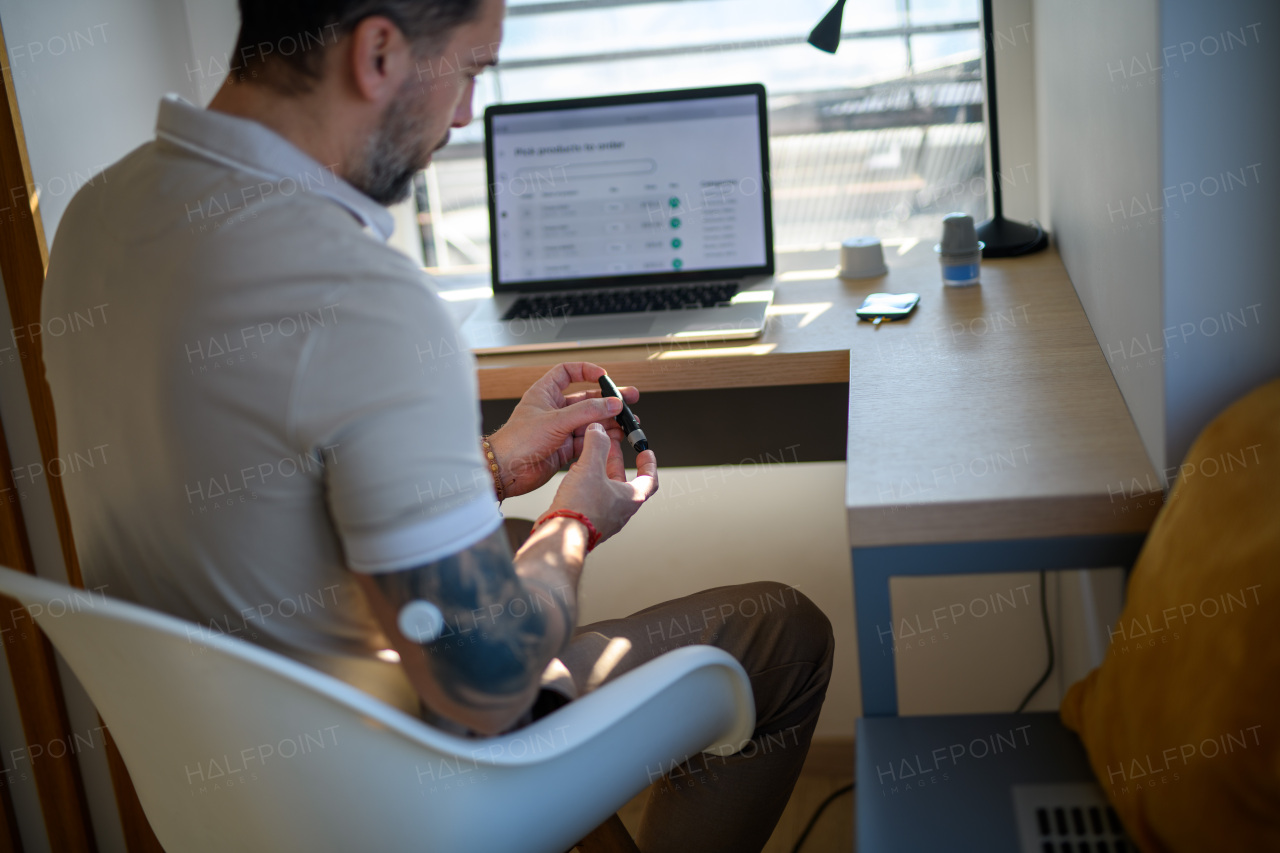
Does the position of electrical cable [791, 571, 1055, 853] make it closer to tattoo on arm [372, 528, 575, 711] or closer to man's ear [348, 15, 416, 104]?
tattoo on arm [372, 528, 575, 711]

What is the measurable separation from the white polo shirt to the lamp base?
1.17 metres

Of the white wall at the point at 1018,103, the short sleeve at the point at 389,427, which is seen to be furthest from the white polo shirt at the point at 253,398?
the white wall at the point at 1018,103

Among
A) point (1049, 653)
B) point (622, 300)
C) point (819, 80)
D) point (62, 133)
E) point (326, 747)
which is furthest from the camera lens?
point (819, 80)

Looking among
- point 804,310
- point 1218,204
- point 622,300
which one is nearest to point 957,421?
point 1218,204

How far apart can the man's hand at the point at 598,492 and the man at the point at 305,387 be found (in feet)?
0.28

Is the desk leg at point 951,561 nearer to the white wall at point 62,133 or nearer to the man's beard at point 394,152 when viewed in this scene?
the man's beard at point 394,152

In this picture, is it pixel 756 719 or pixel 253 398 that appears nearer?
pixel 253 398

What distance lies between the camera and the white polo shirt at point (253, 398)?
712mm

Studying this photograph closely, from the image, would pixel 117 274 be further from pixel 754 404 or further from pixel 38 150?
pixel 754 404

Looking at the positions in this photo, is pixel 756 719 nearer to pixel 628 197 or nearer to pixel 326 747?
pixel 326 747

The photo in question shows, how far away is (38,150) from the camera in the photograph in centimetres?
141

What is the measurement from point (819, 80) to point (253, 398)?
1545mm

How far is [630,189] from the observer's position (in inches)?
68.1

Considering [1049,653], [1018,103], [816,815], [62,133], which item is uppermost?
[62,133]
